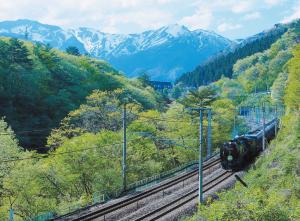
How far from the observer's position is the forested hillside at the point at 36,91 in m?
77.1

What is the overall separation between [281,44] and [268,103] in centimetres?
6556

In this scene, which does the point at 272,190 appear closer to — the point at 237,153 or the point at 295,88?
the point at 237,153

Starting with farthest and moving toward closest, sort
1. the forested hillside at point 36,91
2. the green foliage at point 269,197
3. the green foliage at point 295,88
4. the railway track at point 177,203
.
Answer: the forested hillside at point 36,91, the green foliage at point 295,88, the railway track at point 177,203, the green foliage at point 269,197

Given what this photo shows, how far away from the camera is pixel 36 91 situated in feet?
281

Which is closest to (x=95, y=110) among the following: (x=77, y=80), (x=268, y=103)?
(x=77, y=80)

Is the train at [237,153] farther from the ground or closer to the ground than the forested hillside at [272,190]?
closer to the ground

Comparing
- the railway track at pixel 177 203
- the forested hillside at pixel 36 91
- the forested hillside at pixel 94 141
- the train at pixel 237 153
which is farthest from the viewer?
the forested hillside at pixel 36 91

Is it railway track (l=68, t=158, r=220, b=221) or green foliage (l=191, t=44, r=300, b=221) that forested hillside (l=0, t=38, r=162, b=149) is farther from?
green foliage (l=191, t=44, r=300, b=221)

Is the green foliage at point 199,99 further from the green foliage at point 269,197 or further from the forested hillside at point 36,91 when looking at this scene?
the green foliage at point 269,197

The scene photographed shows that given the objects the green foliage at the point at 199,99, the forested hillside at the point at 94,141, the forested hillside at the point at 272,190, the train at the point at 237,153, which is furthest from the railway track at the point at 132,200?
the green foliage at the point at 199,99

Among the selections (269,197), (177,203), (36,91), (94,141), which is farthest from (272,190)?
(36,91)

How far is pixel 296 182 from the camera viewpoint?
805 inches

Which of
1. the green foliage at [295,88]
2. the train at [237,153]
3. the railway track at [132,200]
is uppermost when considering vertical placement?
the green foliage at [295,88]

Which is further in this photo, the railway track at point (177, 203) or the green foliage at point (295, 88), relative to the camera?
the green foliage at point (295, 88)
